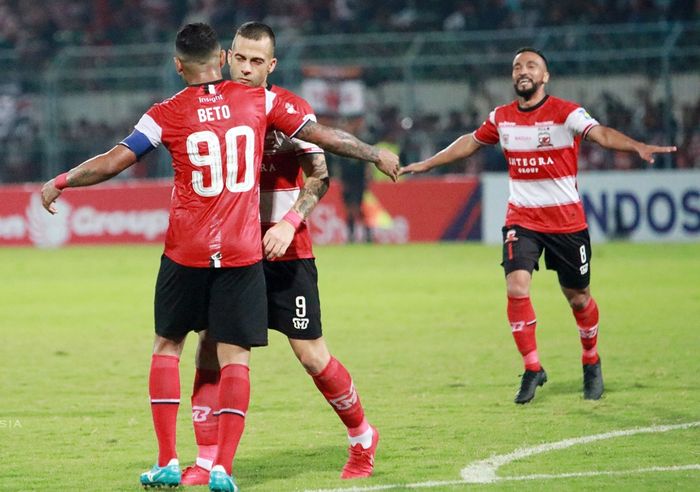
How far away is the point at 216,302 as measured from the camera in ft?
19.4

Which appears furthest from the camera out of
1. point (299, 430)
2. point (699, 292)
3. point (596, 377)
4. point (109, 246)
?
point (109, 246)

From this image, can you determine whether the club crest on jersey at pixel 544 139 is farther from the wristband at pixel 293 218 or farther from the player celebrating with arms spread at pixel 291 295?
the wristband at pixel 293 218

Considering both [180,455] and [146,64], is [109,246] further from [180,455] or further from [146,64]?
[180,455]

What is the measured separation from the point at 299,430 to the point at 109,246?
18.8 meters

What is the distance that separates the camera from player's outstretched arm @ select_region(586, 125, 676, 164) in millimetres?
7816

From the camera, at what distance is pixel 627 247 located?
72.6ft

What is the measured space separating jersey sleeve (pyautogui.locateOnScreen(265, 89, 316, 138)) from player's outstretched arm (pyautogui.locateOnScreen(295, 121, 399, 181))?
3cm

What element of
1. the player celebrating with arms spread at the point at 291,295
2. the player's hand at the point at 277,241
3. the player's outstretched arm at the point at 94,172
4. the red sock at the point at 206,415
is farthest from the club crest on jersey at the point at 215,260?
the red sock at the point at 206,415

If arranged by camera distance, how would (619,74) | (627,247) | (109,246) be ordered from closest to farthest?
(627,247) < (619,74) < (109,246)

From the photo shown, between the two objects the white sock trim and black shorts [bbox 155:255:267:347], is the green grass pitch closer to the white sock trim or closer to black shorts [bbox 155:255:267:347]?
the white sock trim

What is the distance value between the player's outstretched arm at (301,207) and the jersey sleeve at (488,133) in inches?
123

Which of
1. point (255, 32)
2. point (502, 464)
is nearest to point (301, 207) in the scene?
point (255, 32)

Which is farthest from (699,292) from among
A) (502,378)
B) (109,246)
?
(109,246)

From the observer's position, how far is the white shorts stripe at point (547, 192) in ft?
29.5
